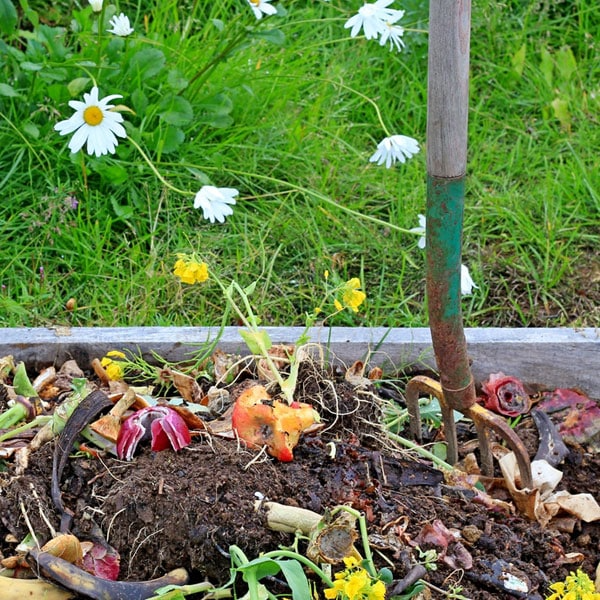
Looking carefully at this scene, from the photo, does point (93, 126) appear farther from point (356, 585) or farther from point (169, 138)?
point (356, 585)

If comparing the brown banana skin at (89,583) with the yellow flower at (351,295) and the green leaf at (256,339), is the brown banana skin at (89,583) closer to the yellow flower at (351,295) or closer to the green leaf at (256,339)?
the green leaf at (256,339)

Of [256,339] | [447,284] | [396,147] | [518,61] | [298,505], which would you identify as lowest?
[298,505]

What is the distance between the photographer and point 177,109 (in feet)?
9.09

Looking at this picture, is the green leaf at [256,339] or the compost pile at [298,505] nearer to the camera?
the compost pile at [298,505]

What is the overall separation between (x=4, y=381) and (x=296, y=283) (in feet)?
2.76

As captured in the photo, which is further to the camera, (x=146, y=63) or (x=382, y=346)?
(x=146, y=63)

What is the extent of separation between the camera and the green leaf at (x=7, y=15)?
2.61 meters

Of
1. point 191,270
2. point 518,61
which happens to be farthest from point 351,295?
point 518,61

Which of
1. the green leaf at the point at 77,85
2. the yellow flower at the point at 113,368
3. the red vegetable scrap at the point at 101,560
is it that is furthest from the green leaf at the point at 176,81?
the red vegetable scrap at the point at 101,560

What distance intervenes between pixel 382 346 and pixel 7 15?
53.7 inches

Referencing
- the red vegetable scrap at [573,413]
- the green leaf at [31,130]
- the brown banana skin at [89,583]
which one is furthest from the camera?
the green leaf at [31,130]

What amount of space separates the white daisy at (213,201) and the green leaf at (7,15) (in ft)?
2.38

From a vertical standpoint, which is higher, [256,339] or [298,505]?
[256,339]

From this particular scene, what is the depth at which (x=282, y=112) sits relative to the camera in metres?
3.09
